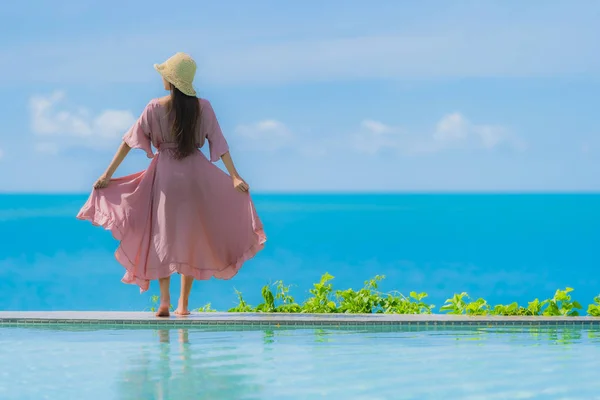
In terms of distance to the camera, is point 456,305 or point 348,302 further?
point 348,302

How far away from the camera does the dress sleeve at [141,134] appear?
7770mm

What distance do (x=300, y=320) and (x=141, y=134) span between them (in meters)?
1.64

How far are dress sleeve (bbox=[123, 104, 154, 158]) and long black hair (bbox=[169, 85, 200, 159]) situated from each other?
174 millimetres

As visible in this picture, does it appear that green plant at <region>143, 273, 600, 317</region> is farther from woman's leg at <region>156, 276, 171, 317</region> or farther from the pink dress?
the pink dress

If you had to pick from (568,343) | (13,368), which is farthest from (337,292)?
(13,368)

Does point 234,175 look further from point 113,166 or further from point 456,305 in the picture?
point 456,305

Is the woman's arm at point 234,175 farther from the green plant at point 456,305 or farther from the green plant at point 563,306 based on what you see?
the green plant at point 563,306

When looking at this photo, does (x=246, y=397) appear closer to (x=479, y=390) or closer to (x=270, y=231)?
(x=479, y=390)

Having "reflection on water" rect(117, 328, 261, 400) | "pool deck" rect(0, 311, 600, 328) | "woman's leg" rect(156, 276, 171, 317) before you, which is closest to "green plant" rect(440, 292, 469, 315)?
"pool deck" rect(0, 311, 600, 328)

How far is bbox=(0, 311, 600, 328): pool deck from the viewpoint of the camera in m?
7.79

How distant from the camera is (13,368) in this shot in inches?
240

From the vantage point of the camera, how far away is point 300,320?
7820 millimetres

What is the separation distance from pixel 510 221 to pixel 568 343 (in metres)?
64.2

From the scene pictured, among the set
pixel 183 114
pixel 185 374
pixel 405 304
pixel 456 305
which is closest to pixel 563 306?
pixel 456 305
